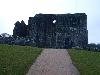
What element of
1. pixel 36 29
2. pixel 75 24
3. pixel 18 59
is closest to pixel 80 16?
pixel 75 24

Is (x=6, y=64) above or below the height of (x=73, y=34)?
below

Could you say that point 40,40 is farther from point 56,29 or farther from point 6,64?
point 6,64

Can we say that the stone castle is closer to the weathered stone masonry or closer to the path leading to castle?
the weathered stone masonry

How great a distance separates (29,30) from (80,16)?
1013 cm

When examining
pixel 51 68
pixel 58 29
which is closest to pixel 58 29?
pixel 58 29

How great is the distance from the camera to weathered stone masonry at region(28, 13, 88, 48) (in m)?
70.9

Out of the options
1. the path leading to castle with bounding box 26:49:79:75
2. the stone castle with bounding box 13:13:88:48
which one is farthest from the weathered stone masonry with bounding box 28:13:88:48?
the path leading to castle with bounding box 26:49:79:75

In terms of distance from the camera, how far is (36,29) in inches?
2852

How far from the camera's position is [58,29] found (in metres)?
72.1

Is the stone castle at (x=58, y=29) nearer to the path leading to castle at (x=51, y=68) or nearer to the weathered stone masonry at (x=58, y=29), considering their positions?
the weathered stone masonry at (x=58, y=29)

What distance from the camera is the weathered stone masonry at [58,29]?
70875 mm

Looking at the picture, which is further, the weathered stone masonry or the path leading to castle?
the weathered stone masonry

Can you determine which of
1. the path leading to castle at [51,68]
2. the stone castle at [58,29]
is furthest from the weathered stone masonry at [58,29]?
the path leading to castle at [51,68]

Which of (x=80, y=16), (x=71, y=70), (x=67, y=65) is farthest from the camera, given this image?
(x=80, y=16)
